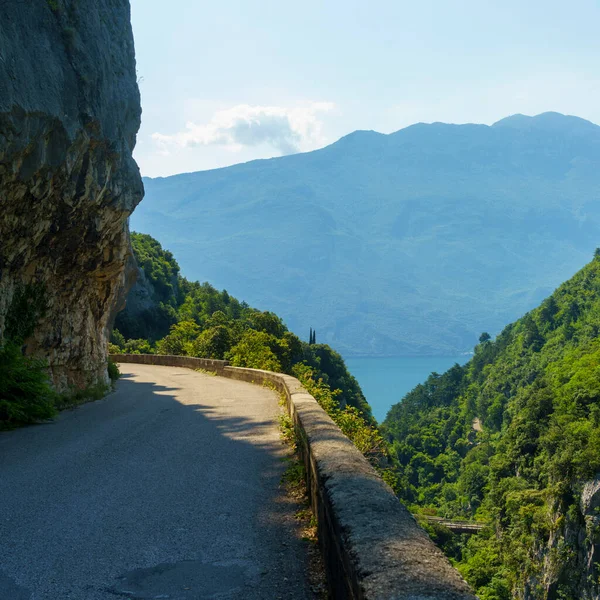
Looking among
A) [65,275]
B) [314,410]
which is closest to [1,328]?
[65,275]

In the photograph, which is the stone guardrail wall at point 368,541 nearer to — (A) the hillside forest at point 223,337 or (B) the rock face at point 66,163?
(A) the hillside forest at point 223,337

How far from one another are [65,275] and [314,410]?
899 cm

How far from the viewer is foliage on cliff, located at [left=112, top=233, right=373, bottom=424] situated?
32894 mm

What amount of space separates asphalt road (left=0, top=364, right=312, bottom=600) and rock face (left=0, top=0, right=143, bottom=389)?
382 cm

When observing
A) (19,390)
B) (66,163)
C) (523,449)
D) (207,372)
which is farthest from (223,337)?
(523,449)

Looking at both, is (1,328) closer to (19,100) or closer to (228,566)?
(19,100)

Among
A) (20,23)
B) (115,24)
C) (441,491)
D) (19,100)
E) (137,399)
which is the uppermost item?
(115,24)

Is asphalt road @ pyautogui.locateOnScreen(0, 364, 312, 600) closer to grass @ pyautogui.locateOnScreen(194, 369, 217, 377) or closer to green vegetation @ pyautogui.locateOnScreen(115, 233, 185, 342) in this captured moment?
grass @ pyautogui.locateOnScreen(194, 369, 217, 377)

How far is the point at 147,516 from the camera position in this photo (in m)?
5.69

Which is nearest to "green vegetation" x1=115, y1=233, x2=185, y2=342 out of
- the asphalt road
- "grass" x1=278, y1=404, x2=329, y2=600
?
the asphalt road

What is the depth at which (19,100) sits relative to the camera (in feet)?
32.6

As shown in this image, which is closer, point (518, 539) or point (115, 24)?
point (115, 24)

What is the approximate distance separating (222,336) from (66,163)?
27.1 metres

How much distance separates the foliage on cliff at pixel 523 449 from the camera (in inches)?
2138
